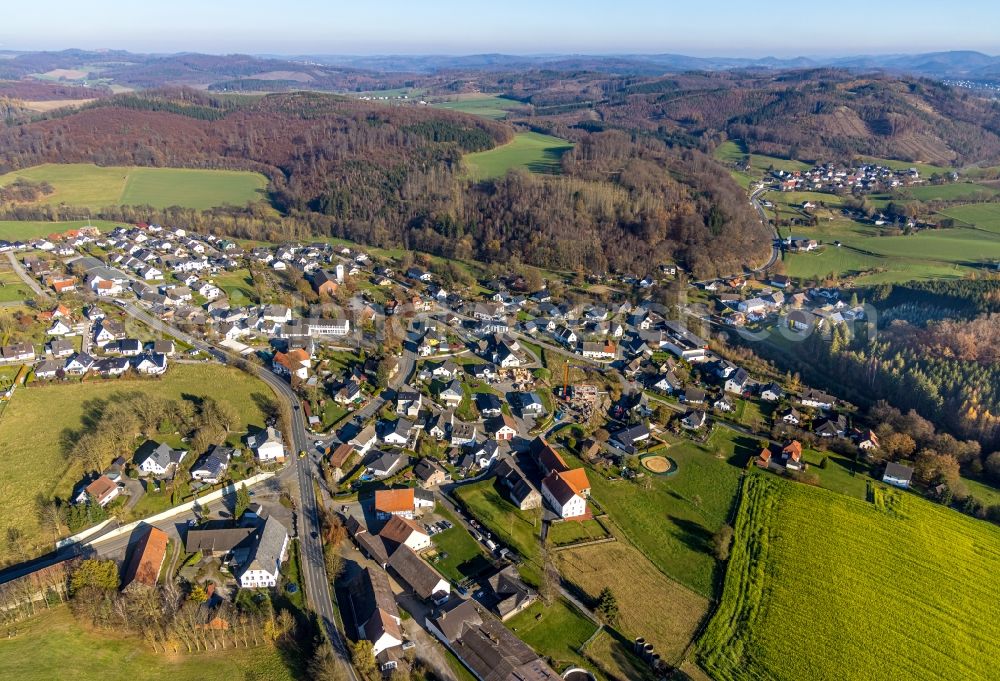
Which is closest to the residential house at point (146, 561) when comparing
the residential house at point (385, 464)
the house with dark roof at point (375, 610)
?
the house with dark roof at point (375, 610)

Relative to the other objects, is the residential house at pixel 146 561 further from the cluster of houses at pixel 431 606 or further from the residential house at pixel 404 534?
the residential house at pixel 404 534

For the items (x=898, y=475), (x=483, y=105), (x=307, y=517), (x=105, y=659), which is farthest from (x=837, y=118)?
(x=105, y=659)

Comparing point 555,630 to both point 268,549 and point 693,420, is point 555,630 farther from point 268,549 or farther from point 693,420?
point 693,420

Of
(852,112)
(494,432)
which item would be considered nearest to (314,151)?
(494,432)

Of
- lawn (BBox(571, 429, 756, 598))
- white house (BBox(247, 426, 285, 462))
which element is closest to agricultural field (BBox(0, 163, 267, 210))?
white house (BBox(247, 426, 285, 462))

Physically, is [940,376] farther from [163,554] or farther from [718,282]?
[163,554]

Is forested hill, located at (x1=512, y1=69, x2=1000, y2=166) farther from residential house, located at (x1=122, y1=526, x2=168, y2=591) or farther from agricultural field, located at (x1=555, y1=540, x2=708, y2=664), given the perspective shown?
residential house, located at (x1=122, y1=526, x2=168, y2=591)
